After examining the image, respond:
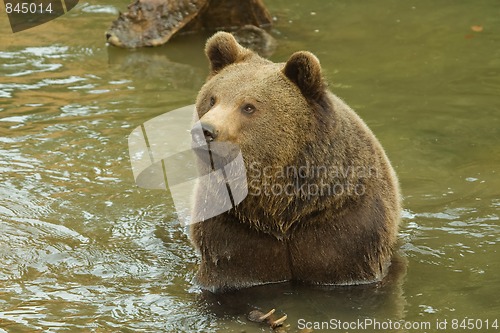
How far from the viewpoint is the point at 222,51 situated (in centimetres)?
682

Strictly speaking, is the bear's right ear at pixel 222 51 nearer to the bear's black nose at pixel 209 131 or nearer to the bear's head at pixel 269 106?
the bear's head at pixel 269 106

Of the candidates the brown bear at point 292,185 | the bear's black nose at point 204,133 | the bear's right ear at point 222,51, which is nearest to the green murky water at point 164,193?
the brown bear at point 292,185

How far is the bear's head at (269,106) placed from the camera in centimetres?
624

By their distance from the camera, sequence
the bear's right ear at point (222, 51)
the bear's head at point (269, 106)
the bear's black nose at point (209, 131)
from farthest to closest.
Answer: the bear's right ear at point (222, 51) < the bear's head at point (269, 106) < the bear's black nose at point (209, 131)

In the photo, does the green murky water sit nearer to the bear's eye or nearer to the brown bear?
the brown bear

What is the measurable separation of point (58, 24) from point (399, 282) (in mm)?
9345

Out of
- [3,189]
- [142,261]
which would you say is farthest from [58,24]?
[142,261]

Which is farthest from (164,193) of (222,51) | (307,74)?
(307,74)

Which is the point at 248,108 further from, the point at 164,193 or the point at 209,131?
the point at 164,193

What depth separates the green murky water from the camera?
659cm

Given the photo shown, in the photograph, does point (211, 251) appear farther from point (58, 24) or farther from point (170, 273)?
point (58, 24)

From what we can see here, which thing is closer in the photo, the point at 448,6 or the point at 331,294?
the point at 331,294

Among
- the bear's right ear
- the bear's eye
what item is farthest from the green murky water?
the bear's right ear

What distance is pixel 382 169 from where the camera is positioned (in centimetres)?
707
